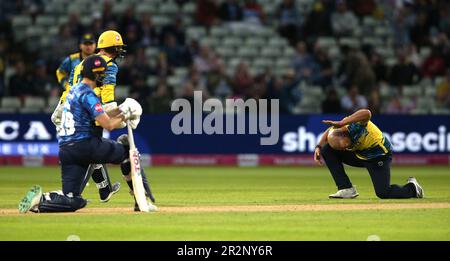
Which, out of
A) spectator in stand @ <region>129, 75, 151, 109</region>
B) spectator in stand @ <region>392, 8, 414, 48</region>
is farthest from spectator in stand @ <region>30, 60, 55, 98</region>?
spectator in stand @ <region>392, 8, 414, 48</region>

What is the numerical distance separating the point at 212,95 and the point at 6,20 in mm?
5647

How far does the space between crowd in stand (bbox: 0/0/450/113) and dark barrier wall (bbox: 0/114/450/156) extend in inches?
37.7

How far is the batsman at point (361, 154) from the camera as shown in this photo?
13.2 meters

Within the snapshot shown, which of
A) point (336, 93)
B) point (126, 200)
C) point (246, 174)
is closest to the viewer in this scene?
point (126, 200)

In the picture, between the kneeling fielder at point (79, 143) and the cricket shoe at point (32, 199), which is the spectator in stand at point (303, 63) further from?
the cricket shoe at point (32, 199)

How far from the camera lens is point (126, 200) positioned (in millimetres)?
13664

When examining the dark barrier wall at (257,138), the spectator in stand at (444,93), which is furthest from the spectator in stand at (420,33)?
the dark barrier wall at (257,138)

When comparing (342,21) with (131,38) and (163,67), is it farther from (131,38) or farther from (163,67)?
(131,38)

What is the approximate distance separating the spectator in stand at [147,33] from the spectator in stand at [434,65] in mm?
6674

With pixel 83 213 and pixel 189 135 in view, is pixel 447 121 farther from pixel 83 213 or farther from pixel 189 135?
pixel 83 213

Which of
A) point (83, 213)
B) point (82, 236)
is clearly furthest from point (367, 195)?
point (82, 236)

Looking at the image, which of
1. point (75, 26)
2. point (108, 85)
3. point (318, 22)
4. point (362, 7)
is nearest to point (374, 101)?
point (318, 22)

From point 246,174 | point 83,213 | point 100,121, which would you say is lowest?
point 246,174

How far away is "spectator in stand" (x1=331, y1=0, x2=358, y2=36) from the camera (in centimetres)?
2636
